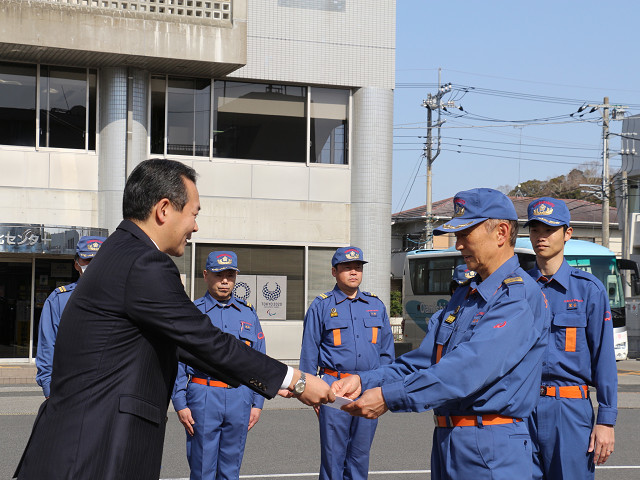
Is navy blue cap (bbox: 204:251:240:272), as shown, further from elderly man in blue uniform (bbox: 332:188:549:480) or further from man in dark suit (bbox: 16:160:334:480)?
man in dark suit (bbox: 16:160:334:480)

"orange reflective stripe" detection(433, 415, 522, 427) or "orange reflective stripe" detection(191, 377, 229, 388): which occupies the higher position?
"orange reflective stripe" detection(433, 415, 522, 427)

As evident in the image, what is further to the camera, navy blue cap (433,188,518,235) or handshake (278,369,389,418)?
navy blue cap (433,188,518,235)

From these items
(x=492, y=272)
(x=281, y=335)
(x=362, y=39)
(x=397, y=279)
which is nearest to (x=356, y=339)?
(x=492, y=272)

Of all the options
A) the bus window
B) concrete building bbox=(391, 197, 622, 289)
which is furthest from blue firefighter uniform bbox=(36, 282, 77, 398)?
concrete building bbox=(391, 197, 622, 289)

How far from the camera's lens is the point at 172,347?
153 inches

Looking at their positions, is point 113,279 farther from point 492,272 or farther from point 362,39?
point 362,39

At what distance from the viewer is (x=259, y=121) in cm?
2270

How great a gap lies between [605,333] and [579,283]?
37 centimetres

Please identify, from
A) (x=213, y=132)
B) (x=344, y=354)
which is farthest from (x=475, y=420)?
(x=213, y=132)

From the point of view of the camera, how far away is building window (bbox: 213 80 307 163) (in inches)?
886

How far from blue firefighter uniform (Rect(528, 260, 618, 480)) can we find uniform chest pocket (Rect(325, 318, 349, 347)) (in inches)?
103

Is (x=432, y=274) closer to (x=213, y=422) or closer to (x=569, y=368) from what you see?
(x=213, y=422)

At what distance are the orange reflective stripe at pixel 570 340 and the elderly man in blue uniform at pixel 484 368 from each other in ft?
4.90

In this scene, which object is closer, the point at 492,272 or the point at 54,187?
the point at 492,272
